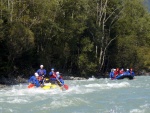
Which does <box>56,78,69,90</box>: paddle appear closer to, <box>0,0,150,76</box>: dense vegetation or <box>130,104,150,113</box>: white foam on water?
<box>0,0,150,76</box>: dense vegetation

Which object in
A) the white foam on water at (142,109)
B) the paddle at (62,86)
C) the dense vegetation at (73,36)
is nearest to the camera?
the white foam on water at (142,109)

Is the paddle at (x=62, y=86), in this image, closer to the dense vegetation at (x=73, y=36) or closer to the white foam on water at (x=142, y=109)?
the dense vegetation at (x=73, y=36)

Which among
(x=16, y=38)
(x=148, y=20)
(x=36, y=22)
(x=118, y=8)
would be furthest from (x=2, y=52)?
(x=148, y=20)

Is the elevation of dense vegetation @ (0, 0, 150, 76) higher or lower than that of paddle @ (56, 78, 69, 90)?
higher

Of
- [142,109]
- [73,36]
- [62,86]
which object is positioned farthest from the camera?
[73,36]

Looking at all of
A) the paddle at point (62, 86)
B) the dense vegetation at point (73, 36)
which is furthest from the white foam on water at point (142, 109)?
the dense vegetation at point (73, 36)

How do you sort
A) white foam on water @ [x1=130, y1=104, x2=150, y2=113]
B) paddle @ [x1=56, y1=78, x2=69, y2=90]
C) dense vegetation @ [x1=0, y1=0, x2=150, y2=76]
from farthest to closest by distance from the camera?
1. dense vegetation @ [x1=0, y1=0, x2=150, y2=76]
2. paddle @ [x1=56, y1=78, x2=69, y2=90]
3. white foam on water @ [x1=130, y1=104, x2=150, y2=113]

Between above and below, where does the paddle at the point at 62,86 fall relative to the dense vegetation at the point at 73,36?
below

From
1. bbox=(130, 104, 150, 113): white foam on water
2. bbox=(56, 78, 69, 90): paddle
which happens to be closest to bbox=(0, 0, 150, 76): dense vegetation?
bbox=(56, 78, 69, 90): paddle

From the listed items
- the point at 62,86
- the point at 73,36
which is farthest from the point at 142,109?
the point at 73,36

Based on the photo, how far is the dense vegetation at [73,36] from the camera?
29016mm

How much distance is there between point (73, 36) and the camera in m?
36.3

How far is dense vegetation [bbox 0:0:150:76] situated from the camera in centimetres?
2902

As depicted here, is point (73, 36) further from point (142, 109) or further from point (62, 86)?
point (142, 109)
